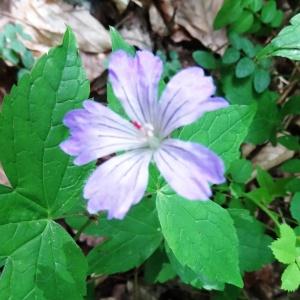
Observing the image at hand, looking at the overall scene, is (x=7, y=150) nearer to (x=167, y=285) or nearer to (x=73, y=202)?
(x=73, y=202)

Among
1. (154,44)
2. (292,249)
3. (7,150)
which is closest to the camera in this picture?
(7,150)

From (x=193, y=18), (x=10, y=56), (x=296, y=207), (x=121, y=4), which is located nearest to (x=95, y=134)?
(x=296, y=207)

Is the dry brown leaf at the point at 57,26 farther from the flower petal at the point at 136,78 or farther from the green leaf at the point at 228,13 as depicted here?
the flower petal at the point at 136,78

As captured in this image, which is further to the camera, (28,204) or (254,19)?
(254,19)

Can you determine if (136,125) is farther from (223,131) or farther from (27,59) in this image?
(27,59)

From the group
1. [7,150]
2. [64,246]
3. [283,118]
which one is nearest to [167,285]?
[283,118]

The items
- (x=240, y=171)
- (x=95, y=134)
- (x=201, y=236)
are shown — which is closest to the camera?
(x=95, y=134)

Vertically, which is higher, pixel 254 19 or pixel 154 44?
pixel 254 19
